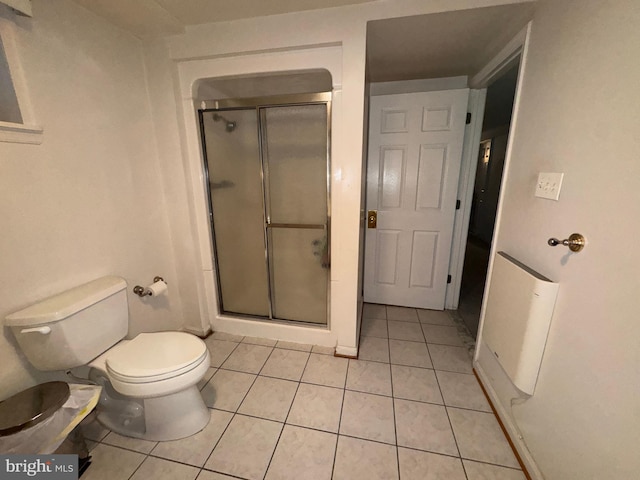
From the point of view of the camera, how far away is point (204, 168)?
72.3 inches

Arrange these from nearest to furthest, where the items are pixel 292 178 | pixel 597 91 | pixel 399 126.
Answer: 1. pixel 597 91
2. pixel 292 178
3. pixel 399 126

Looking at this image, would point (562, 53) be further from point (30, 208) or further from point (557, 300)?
point (30, 208)

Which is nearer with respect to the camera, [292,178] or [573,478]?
[573,478]

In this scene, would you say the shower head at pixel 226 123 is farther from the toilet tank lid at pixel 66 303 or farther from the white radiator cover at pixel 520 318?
the white radiator cover at pixel 520 318

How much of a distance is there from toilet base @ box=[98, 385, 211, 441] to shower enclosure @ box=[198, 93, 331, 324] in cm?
85

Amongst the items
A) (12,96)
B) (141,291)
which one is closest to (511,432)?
(141,291)

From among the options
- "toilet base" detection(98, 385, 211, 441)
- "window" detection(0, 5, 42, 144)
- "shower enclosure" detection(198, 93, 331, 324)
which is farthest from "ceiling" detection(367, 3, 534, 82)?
"toilet base" detection(98, 385, 211, 441)

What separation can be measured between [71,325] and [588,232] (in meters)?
2.16

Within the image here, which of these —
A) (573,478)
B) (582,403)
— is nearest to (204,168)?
(582,403)

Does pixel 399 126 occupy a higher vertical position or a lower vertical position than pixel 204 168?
higher

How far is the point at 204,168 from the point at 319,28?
46.0 inches

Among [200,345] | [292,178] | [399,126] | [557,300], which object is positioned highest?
→ [399,126]

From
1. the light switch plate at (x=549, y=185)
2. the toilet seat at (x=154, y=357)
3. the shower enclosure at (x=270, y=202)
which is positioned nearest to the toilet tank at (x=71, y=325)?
the toilet seat at (x=154, y=357)

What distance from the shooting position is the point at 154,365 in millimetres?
1171
